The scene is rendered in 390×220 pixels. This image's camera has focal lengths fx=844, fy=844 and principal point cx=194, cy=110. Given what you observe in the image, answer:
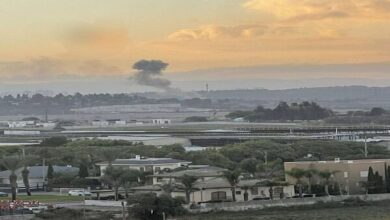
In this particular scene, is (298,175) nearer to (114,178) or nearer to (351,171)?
(351,171)

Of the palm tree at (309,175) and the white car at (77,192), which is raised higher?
the palm tree at (309,175)

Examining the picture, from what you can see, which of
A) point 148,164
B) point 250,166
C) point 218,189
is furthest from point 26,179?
point 218,189

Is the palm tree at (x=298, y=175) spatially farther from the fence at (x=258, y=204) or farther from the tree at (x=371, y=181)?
the tree at (x=371, y=181)

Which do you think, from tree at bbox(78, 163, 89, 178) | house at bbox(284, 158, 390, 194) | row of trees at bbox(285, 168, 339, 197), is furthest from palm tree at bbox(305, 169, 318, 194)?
tree at bbox(78, 163, 89, 178)

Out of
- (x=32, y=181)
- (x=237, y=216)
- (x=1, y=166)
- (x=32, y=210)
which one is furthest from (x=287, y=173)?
(x=1, y=166)

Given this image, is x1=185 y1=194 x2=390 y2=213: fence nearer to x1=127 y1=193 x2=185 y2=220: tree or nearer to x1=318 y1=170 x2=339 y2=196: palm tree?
x1=318 y1=170 x2=339 y2=196: palm tree

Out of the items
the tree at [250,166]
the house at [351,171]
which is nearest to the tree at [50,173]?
the tree at [250,166]

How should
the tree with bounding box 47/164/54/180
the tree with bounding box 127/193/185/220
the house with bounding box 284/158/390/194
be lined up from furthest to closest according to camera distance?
the tree with bounding box 47/164/54/180
the house with bounding box 284/158/390/194
the tree with bounding box 127/193/185/220
